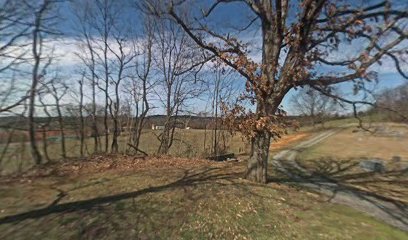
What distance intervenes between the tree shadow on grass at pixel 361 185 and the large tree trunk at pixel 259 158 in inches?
55.5

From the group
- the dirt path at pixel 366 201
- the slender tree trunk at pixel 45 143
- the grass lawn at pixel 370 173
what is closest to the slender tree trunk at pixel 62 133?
the slender tree trunk at pixel 45 143

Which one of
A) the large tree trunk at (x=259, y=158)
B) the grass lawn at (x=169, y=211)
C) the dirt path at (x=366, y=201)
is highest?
the large tree trunk at (x=259, y=158)

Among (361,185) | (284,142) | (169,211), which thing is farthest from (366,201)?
(284,142)

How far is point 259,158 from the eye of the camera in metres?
12.1

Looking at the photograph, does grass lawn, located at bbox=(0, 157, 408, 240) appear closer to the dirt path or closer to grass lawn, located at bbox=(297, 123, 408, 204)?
the dirt path

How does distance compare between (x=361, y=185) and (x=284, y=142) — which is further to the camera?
(x=284, y=142)

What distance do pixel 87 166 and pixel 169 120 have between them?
38.9 ft

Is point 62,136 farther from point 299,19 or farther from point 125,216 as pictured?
point 299,19

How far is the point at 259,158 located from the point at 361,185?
5761mm

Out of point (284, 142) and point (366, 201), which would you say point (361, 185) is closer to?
point (366, 201)

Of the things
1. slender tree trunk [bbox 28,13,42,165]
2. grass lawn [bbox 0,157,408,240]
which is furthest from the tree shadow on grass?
slender tree trunk [bbox 28,13,42,165]

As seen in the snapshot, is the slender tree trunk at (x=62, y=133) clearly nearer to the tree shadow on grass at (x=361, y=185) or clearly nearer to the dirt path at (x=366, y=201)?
the tree shadow on grass at (x=361, y=185)

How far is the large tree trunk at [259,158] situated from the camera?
11789 millimetres

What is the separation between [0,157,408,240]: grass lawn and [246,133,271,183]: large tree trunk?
14.3 inches
